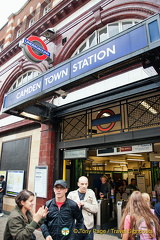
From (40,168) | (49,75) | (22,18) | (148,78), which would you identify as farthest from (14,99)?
(22,18)

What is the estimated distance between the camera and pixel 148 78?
541 centimetres

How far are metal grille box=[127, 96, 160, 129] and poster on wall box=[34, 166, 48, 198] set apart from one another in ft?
12.9

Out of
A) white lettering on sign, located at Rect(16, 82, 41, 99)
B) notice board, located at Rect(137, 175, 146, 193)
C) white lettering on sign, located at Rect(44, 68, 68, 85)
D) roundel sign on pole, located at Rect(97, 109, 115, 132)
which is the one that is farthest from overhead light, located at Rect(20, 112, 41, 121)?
notice board, located at Rect(137, 175, 146, 193)

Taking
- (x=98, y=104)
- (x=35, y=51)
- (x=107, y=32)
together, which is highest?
(x=107, y=32)

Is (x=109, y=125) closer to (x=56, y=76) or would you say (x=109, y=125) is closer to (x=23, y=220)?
(x=56, y=76)

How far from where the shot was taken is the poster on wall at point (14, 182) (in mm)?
9264

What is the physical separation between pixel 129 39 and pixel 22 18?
12992mm

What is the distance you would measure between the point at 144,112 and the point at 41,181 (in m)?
4.86

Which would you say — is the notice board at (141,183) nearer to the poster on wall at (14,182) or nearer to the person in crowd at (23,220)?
the poster on wall at (14,182)

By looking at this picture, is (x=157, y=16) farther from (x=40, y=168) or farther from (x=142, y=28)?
(x=40, y=168)

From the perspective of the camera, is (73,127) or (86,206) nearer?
(86,206)

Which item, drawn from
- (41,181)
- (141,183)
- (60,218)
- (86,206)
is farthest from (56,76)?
(141,183)

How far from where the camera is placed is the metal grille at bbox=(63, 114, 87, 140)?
7.77 m

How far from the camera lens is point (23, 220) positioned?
2.79 m
